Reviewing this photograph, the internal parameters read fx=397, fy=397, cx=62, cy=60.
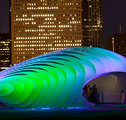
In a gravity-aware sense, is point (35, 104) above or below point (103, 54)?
below

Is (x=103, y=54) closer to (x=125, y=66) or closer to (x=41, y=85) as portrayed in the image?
(x=125, y=66)

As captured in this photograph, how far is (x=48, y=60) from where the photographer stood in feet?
101

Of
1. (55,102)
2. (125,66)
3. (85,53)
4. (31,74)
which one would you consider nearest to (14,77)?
(31,74)

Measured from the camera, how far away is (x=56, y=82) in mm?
29359

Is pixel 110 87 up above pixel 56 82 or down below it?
below

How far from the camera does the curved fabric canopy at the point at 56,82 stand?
2912 centimetres

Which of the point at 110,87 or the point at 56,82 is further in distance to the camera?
the point at 110,87

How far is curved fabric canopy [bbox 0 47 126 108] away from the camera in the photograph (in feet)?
95.6

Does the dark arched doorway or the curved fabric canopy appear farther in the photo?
the dark arched doorway

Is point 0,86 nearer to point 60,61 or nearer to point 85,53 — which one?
point 60,61

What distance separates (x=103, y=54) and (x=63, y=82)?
4035 mm

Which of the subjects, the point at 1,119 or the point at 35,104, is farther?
the point at 35,104

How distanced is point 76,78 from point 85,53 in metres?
2.62

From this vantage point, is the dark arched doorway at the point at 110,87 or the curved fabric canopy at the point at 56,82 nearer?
the curved fabric canopy at the point at 56,82
